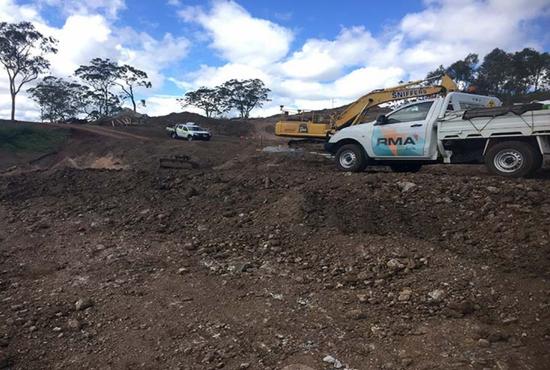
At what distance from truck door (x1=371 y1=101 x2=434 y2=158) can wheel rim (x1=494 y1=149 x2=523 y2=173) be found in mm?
1344

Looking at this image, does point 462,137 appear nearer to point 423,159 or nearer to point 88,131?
point 423,159

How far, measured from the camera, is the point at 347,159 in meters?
9.99

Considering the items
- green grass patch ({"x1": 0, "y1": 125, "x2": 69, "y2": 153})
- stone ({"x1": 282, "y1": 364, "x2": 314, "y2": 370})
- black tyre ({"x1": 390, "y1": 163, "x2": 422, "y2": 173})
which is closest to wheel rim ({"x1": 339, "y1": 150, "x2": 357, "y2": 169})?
black tyre ({"x1": 390, "y1": 163, "x2": 422, "y2": 173})

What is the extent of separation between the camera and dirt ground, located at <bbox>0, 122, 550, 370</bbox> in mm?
3873

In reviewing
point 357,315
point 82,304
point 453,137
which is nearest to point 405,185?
point 453,137

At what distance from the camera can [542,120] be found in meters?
7.25

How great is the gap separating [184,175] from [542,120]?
277 inches

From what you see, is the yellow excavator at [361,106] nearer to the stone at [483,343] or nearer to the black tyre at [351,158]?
the black tyre at [351,158]

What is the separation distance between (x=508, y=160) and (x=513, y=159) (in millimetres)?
77

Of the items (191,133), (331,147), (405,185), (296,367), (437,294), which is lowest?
(296,367)

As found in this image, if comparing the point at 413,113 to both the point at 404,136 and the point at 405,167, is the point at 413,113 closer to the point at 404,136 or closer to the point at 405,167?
the point at 404,136

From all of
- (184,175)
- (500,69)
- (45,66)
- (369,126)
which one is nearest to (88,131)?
(45,66)

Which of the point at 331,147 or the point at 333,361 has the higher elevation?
the point at 331,147

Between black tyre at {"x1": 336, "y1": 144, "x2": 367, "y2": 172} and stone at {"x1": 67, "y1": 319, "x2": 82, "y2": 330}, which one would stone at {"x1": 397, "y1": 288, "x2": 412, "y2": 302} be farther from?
black tyre at {"x1": 336, "y1": 144, "x2": 367, "y2": 172}
